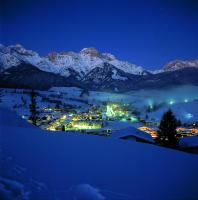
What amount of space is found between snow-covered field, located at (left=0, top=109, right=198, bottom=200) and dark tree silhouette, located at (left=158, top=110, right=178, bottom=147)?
22.9m

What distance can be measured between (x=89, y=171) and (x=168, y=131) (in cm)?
2596

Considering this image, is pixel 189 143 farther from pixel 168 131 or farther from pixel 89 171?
pixel 89 171

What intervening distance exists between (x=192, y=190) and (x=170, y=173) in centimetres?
89

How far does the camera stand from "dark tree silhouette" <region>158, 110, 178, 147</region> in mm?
29559

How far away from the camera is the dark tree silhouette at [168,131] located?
2956 cm

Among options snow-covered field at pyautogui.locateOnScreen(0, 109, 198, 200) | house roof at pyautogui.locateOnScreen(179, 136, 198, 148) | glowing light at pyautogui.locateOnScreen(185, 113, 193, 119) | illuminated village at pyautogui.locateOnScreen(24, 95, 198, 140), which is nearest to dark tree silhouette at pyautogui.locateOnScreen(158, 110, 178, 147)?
house roof at pyautogui.locateOnScreen(179, 136, 198, 148)

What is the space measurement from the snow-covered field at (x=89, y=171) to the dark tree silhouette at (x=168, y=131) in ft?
75.0

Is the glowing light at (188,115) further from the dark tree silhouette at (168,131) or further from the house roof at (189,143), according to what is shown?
the house roof at (189,143)

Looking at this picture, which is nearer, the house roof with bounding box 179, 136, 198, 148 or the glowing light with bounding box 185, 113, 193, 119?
the house roof with bounding box 179, 136, 198, 148

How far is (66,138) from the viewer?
845 centimetres

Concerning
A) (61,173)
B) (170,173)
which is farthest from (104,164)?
(170,173)

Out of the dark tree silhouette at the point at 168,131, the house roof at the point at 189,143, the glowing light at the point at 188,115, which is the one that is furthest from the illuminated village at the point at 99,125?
the glowing light at the point at 188,115

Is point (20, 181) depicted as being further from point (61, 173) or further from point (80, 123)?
point (80, 123)

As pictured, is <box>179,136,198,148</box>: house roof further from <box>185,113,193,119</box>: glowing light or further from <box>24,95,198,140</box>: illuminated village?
A: <box>185,113,193,119</box>: glowing light
